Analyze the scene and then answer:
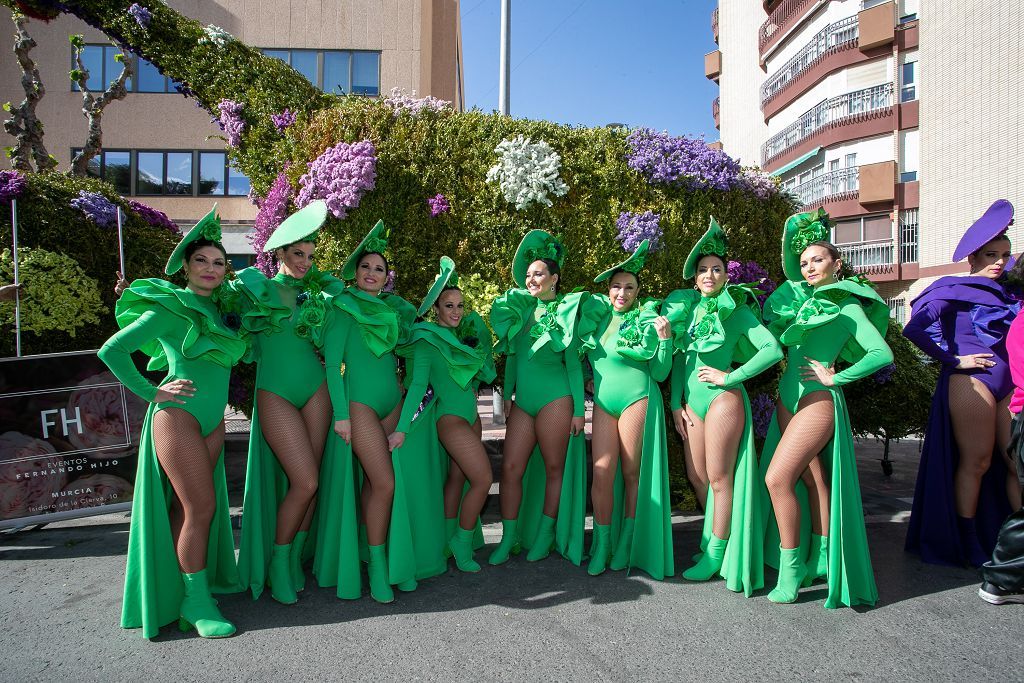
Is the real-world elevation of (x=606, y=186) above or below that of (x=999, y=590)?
above

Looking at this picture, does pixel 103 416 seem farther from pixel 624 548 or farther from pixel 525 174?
pixel 624 548

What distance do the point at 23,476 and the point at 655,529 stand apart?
14.4 feet

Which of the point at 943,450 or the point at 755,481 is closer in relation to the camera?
the point at 755,481

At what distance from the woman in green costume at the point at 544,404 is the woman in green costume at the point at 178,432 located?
1660 millimetres

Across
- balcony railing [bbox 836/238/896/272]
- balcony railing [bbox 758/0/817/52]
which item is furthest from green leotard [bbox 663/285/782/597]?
balcony railing [bbox 758/0/817/52]

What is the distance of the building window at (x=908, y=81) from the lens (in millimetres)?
21281

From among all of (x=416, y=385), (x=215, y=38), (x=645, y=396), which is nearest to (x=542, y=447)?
(x=645, y=396)

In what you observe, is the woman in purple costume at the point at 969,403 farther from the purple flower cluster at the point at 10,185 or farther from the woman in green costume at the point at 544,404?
the purple flower cluster at the point at 10,185

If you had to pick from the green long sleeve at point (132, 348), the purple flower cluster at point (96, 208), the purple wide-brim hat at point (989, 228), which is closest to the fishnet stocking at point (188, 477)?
the green long sleeve at point (132, 348)

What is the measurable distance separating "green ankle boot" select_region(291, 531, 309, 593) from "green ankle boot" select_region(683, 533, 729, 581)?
2.25m

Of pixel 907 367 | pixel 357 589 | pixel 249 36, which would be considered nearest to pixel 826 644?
pixel 357 589

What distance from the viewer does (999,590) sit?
3.56 meters

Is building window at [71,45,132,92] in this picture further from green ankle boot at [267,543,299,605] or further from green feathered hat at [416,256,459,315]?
green ankle boot at [267,543,299,605]

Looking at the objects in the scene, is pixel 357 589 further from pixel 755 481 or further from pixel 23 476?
pixel 23 476
